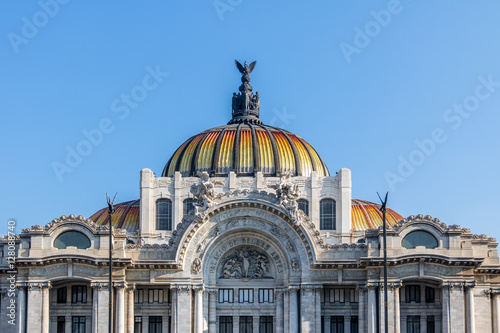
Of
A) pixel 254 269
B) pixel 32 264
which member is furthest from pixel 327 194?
pixel 32 264

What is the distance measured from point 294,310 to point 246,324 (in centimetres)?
523

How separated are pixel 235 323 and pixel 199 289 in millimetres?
5100

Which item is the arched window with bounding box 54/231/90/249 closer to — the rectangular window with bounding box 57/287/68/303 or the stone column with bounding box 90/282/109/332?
the stone column with bounding box 90/282/109/332

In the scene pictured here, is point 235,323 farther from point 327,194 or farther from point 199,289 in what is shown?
point 327,194

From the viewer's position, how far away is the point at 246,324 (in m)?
90.5

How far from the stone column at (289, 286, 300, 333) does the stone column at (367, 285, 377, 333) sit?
19.6 ft

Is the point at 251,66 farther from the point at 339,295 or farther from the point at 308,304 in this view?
the point at 308,304

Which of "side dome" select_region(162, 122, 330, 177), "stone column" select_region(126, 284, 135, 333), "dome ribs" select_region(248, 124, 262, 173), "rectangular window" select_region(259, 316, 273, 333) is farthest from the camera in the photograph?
"side dome" select_region(162, 122, 330, 177)

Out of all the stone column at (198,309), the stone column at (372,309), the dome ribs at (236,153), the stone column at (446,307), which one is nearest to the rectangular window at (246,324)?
the stone column at (198,309)

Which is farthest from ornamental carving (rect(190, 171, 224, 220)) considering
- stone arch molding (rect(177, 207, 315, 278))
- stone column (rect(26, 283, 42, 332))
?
stone column (rect(26, 283, 42, 332))

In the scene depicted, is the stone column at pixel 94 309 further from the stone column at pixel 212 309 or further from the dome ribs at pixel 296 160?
→ the dome ribs at pixel 296 160

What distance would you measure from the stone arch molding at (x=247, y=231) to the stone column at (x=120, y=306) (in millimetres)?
5288

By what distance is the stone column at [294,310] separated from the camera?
87188mm

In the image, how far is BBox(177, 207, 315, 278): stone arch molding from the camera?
8738 centimetres
